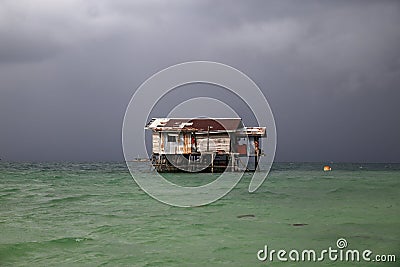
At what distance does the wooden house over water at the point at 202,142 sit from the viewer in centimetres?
Answer: 4353

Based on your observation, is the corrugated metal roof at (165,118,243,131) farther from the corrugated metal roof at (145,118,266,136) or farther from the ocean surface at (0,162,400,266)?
the ocean surface at (0,162,400,266)

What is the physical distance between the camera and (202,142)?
4381 cm

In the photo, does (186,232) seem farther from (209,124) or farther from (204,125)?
(209,124)

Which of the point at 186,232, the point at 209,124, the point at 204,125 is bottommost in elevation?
the point at 186,232

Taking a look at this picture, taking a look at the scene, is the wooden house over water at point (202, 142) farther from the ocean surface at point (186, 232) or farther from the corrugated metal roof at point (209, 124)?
the ocean surface at point (186, 232)

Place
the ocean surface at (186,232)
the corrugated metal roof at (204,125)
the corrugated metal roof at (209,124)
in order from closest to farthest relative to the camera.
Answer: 1. the ocean surface at (186,232)
2. the corrugated metal roof at (204,125)
3. the corrugated metal roof at (209,124)

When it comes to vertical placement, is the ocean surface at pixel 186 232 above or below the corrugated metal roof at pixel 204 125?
below

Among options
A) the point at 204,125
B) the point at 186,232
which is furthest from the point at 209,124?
the point at 186,232

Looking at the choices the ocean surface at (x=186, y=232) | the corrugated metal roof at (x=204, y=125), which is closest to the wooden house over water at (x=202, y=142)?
the corrugated metal roof at (x=204, y=125)

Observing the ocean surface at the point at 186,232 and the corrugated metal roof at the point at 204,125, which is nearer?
the ocean surface at the point at 186,232

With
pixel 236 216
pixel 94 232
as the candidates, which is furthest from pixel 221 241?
pixel 236 216

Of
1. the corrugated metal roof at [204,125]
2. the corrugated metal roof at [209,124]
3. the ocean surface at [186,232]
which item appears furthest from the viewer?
the corrugated metal roof at [209,124]

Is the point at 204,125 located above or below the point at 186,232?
above

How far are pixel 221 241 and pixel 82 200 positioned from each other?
42.2ft
